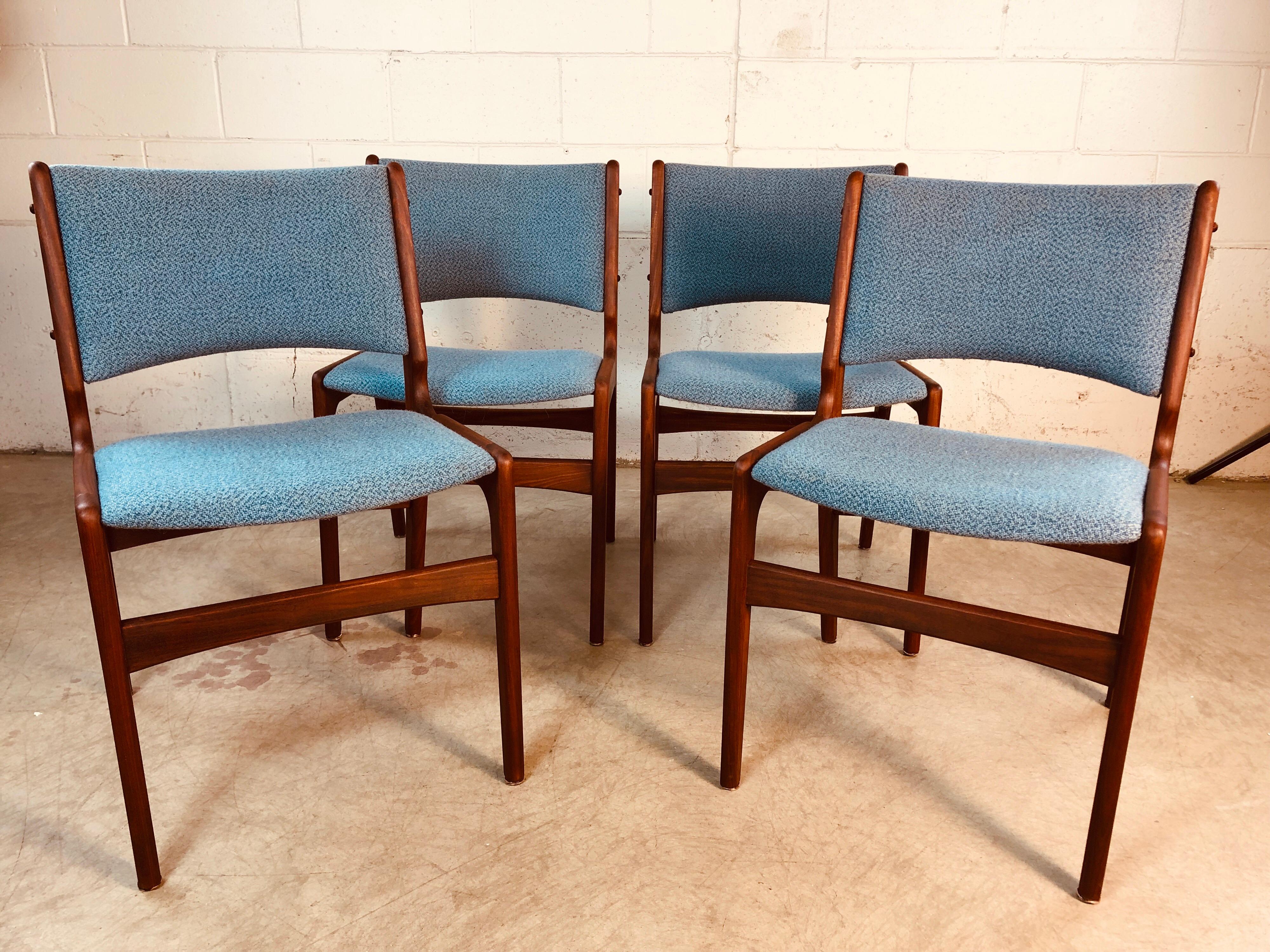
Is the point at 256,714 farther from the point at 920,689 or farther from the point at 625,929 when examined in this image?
the point at 920,689

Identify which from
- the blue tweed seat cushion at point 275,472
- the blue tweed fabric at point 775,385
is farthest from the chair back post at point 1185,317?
the blue tweed seat cushion at point 275,472

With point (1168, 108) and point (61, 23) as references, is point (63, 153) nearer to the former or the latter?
point (61, 23)

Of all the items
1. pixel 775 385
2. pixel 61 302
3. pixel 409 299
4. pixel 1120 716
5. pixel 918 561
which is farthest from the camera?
pixel 775 385

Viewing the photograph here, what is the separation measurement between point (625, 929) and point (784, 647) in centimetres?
77

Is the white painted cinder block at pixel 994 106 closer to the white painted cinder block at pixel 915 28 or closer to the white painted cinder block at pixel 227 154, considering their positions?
the white painted cinder block at pixel 915 28

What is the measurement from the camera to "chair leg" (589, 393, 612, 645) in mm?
1738

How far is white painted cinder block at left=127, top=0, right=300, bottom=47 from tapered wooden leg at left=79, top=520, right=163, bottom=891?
196 centimetres

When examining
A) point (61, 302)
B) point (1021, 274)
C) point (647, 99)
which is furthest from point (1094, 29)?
point (61, 302)

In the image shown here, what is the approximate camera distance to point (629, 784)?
138 cm

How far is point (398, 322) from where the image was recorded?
150cm

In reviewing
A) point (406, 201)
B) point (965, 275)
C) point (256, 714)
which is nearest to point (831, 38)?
point (965, 275)

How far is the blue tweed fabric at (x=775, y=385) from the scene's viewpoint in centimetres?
176

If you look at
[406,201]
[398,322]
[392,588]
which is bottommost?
[392,588]

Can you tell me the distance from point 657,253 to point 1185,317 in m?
1.03
